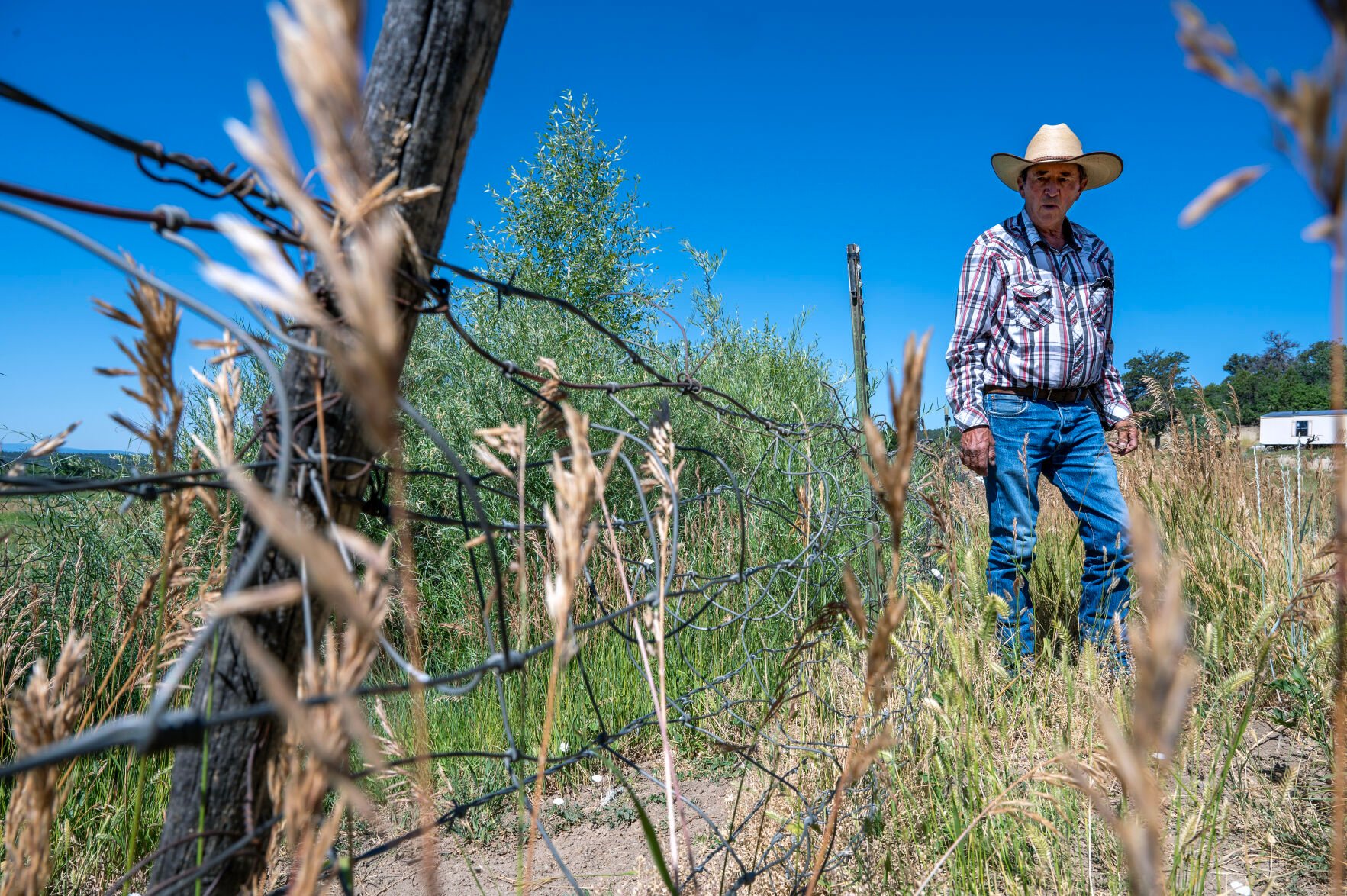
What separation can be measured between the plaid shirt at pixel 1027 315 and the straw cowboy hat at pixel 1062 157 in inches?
11.1

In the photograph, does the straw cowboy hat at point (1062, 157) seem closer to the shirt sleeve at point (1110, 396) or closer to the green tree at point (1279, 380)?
the shirt sleeve at point (1110, 396)

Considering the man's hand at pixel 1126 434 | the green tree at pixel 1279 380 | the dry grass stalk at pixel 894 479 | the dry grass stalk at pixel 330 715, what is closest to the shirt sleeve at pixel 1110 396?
the man's hand at pixel 1126 434

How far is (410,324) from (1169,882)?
5.80 ft

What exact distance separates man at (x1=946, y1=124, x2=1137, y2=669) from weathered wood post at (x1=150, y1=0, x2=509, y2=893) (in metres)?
3.04

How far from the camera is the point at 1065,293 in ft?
11.8

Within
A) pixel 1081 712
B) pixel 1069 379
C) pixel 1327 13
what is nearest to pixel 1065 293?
pixel 1069 379

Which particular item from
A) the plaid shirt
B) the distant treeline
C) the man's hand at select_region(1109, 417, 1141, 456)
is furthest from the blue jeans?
the distant treeline

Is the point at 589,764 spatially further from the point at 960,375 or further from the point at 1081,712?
the point at 960,375

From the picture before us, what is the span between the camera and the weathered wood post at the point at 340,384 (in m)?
1.00

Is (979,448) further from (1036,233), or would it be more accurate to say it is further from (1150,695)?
(1150,695)

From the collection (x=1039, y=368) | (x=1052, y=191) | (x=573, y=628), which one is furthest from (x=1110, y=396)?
(x=573, y=628)

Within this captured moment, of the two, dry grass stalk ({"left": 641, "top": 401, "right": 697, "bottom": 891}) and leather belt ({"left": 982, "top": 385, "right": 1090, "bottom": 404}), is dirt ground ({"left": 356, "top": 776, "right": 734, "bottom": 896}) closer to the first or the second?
dry grass stalk ({"left": 641, "top": 401, "right": 697, "bottom": 891})

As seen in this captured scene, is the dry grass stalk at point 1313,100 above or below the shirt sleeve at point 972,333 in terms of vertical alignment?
below

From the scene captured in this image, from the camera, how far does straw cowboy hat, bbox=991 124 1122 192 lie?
11.7 feet
